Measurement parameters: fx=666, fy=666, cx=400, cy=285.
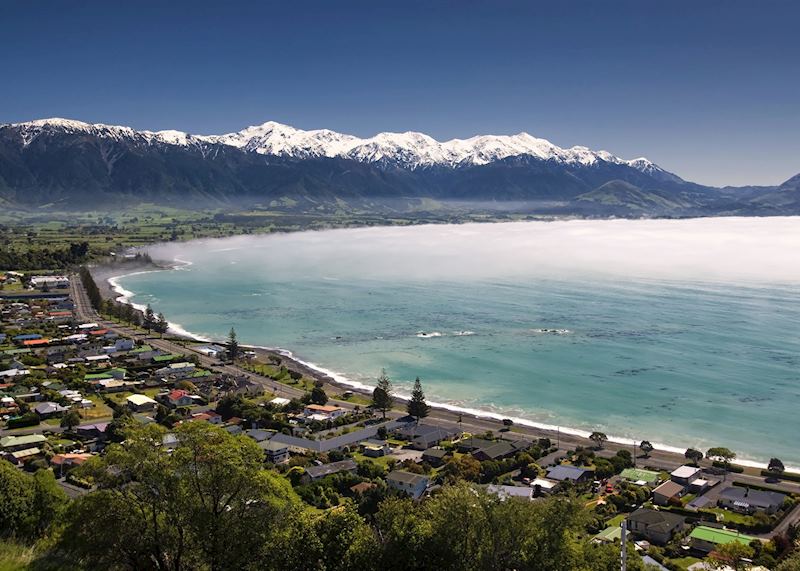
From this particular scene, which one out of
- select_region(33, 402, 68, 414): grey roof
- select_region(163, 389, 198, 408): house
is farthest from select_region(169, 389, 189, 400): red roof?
select_region(33, 402, 68, 414): grey roof

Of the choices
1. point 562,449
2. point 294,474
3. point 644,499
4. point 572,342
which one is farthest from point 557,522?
point 572,342

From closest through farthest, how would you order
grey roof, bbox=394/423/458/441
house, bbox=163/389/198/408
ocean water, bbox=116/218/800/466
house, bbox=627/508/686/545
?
house, bbox=627/508/686/545 < grey roof, bbox=394/423/458/441 < house, bbox=163/389/198/408 < ocean water, bbox=116/218/800/466

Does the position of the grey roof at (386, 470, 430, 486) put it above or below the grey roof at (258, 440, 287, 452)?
above

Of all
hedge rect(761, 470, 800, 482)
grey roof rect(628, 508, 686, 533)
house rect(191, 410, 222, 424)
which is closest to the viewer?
grey roof rect(628, 508, 686, 533)

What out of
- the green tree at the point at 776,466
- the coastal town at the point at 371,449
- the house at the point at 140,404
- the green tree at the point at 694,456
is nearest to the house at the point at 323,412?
the coastal town at the point at 371,449

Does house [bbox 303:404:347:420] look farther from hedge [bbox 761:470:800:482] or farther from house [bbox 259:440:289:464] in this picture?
hedge [bbox 761:470:800:482]

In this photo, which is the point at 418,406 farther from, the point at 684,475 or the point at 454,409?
the point at 684,475

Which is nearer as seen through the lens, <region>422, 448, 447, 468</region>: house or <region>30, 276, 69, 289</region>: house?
<region>422, 448, 447, 468</region>: house

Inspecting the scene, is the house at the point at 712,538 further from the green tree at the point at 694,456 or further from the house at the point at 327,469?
the house at the point at 327,469
